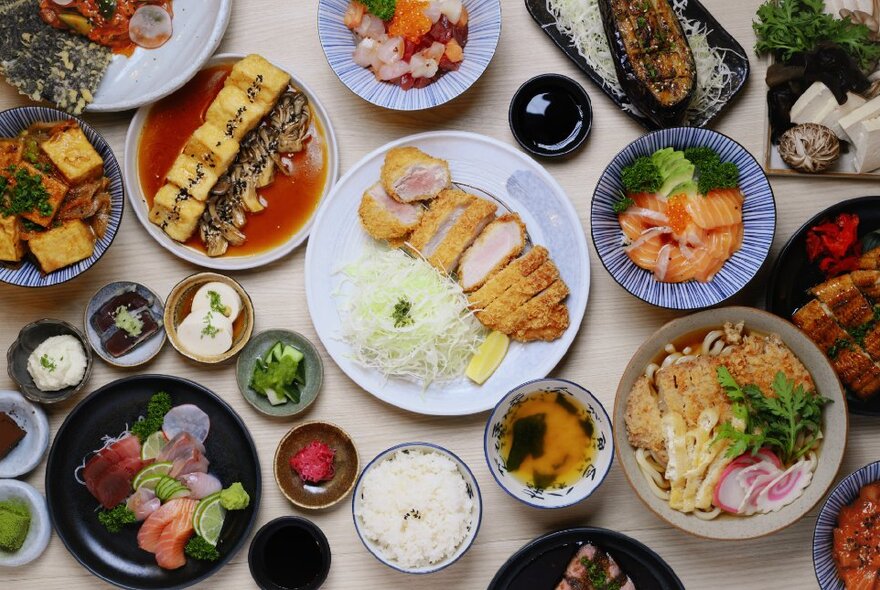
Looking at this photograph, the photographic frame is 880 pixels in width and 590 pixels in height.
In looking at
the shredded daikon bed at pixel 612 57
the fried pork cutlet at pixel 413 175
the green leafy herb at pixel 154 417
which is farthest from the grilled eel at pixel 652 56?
the green leafy herb at pixel 154 417

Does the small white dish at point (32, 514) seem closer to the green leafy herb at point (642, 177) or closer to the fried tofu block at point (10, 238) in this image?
the fried tofu block at point (10, 238)

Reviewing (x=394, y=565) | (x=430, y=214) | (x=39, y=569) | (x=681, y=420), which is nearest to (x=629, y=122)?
(x=430, y=214)

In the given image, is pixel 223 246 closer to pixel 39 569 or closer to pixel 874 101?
pixel 39 569

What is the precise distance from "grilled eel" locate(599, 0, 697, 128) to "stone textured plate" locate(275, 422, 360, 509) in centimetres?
211

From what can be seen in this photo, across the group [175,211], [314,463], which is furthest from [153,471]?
[175,211]

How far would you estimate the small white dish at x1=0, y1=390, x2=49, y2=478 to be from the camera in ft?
12.8

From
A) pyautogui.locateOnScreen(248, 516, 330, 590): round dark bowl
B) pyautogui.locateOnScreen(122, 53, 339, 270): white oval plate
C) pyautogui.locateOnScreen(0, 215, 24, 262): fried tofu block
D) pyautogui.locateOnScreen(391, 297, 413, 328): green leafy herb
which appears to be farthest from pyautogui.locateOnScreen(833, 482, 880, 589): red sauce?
pyautogui.locateOnScreen(0, 215, 24, 262): fried tofu block

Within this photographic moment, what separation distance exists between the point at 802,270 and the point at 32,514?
3.79 m

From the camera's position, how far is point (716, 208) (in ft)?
11.8

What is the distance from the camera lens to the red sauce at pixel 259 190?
13.1 feet

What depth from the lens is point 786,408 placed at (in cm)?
343

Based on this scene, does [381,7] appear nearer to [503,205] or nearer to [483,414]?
[503,205]

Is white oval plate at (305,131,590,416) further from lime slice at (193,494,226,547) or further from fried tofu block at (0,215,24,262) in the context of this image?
fried tofu block at (0,215,24,262)

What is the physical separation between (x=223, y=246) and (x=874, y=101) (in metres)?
3.13
